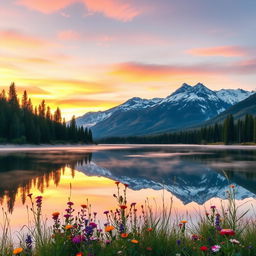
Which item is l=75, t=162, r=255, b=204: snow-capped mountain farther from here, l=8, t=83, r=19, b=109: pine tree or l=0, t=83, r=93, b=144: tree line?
l=8, t=83, r=19, b=109: pine tree

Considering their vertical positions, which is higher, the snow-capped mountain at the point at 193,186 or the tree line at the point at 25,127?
the tree line at the point at 25,127

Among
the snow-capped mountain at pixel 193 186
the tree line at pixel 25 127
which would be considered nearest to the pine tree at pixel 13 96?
the tree line at pixel 25 127

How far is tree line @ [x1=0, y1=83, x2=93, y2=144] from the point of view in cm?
10339

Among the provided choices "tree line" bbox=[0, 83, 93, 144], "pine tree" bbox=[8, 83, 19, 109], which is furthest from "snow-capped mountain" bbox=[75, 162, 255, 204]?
"pine tree" bbox=[8, 83, 19, 109]

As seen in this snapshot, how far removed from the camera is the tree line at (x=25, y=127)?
103394 millimetres

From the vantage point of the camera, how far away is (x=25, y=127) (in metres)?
111

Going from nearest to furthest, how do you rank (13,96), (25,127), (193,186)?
(193,186) → (25,127) → (13,96)

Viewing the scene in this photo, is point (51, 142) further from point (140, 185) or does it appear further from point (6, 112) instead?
point (140, 185)

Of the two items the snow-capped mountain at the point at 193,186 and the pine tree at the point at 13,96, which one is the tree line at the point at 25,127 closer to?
the pine tree at the point at 13,96

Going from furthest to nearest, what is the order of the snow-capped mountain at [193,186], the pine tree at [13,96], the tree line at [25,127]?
1. the pine tree at [13,96]
2. the tree line at [25,127]
3. the snow-capped mountain at [193,186]

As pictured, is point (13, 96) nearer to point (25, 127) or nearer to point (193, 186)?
point (25, 127)

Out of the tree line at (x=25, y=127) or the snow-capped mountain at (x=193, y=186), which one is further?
the tree line at (x=25, y=127)

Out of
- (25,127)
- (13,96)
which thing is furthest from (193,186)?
(13,96)

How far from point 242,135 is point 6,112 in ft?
311
